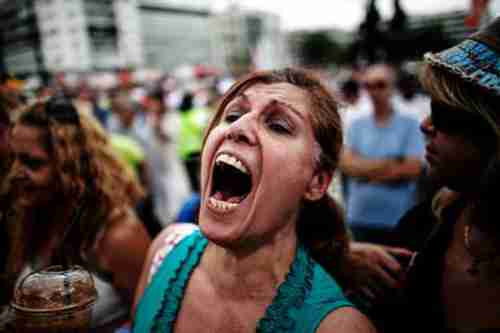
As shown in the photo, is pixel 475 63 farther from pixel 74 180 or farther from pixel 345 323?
pixel 74 180

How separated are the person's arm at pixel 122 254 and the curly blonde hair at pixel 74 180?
6 centimetres

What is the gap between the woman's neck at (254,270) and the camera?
1.63 meters

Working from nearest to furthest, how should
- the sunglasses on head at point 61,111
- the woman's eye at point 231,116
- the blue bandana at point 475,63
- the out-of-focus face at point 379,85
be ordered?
the blue bandana at point 475,63 → the woman's eye at point 231,116 → the sunglasses on head at point 61,111 → the out-of-focus face at point 379,85

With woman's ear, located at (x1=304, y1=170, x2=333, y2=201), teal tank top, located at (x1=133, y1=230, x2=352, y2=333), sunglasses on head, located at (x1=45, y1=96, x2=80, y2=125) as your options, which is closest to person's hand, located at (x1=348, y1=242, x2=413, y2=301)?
teal tank top, located at (x1=133, y1=230, x2=352, y2=333)

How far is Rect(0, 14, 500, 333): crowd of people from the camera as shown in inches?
58.3

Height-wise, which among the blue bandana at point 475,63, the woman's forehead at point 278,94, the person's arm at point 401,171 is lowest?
the person's arm at point 401,171

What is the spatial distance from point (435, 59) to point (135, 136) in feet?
18.4

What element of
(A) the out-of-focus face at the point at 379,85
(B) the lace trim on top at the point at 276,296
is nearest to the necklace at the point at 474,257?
(B) the lace trim on top at the point at 276,296

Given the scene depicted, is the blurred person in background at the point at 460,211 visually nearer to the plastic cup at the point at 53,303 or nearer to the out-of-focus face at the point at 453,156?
the out-of-focus face at the point at 453,156

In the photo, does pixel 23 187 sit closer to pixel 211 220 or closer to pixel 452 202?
pixel 211 220

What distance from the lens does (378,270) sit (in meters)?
1.85

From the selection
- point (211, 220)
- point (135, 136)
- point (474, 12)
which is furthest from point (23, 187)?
point (135, 136)

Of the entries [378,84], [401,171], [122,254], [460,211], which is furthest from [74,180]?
[378,84]

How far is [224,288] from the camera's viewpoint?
1.66 m
